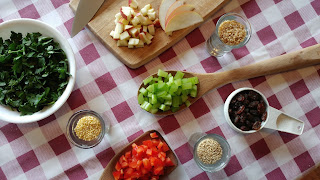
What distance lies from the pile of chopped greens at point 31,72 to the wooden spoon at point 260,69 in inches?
21.0

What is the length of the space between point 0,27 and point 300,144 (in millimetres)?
1993

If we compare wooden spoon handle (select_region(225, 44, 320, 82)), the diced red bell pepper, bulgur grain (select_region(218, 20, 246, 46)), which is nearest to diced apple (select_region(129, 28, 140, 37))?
bulgur grain (select_region(218, 20, 246, 46))

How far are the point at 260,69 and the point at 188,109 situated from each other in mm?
526

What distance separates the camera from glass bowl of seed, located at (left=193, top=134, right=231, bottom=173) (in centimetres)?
180

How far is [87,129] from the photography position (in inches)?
71.1

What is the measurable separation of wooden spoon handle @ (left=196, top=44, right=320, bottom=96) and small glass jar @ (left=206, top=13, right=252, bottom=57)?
0.14 meters

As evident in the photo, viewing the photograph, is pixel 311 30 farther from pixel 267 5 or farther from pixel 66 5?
pixel 66 5

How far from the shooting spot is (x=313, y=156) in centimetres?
196

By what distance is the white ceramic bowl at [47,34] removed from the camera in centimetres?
171

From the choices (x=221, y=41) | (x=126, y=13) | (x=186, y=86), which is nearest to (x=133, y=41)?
(x=126, y=13)

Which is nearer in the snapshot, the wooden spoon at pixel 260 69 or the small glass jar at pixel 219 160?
the small glass jar at pixel 219 160

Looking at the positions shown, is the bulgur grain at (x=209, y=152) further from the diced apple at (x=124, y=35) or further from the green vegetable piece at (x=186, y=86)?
the diced apple at (x=124, y=35)

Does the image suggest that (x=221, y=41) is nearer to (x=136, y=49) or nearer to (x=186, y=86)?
(x=186, y=86)

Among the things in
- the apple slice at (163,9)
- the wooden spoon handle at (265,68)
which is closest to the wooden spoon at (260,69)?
the wooden spoon handle at (265,68)
